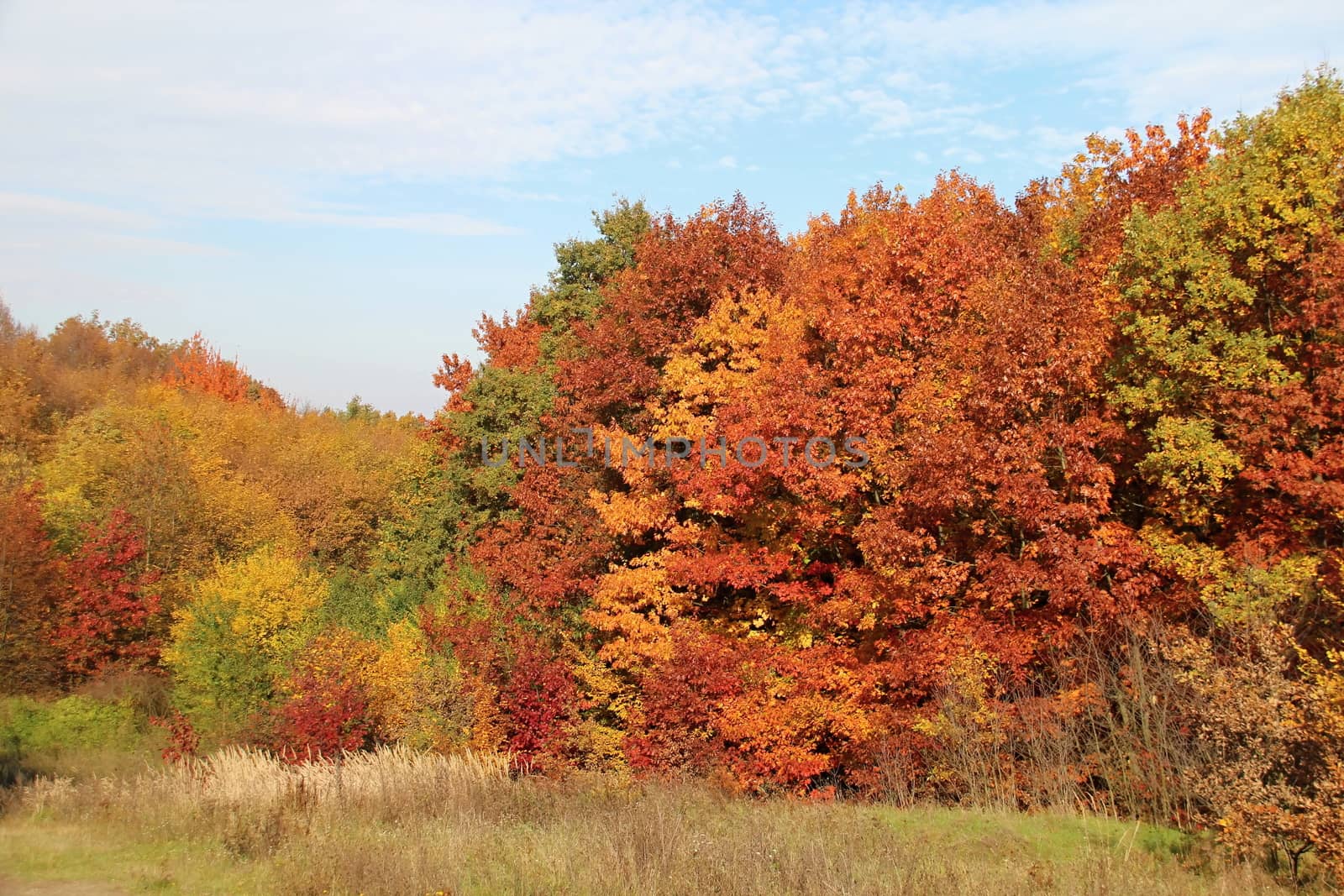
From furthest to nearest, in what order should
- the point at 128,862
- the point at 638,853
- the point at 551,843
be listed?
the point at 128,862, the point at 551,843, the point at 638,853

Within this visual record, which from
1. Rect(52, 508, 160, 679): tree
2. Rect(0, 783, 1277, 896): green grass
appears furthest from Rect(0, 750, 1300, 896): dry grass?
Rect(52, 508, 160, 679): tree

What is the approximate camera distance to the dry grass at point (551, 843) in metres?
9.39

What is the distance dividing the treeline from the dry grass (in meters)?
1.58

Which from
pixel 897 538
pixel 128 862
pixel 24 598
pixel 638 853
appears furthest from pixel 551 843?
pixel 24 598

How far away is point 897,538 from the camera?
18.6m

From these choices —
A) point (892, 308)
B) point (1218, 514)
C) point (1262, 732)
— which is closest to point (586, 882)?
point (1262, 732)

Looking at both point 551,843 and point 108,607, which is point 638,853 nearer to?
point 551,843

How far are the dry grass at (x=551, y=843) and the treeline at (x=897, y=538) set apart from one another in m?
1.58

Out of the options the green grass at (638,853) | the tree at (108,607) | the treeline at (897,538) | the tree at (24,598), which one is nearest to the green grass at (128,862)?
the green grass at (638,853)

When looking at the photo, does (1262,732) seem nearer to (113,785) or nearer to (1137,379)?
(1137,379)

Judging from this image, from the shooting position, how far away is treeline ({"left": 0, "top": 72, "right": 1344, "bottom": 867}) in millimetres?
15805

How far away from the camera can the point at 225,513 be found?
41.4 metres

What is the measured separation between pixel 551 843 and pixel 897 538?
32.1 ft

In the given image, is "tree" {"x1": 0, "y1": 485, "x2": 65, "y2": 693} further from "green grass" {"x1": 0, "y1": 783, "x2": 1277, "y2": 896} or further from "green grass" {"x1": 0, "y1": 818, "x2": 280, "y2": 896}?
"green grass" {"x1": 0, "y1": 818, "x2": 280, "y2": 896}
